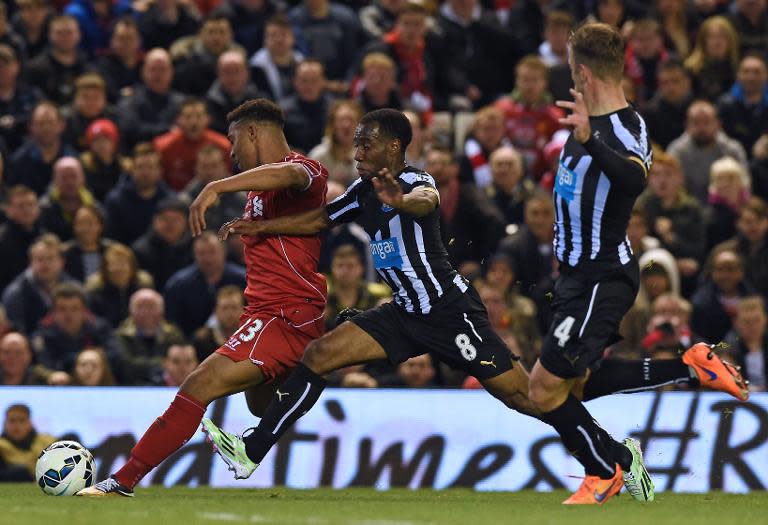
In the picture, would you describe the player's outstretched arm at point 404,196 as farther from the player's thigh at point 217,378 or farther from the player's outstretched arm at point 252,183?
the player's thigh at point 217,378

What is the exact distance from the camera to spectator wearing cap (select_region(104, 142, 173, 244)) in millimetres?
15820

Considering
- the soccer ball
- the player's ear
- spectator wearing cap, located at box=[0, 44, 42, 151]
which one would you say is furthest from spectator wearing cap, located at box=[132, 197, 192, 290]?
the player's ear

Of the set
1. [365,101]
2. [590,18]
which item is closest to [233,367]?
[365,101]

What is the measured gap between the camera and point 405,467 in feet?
40.6

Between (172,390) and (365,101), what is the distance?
192 inches

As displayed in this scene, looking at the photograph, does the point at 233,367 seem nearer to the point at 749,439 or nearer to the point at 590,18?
the point at 749,439

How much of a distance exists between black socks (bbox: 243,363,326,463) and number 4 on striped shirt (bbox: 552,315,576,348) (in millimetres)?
1459

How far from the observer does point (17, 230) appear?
15562 millimetres

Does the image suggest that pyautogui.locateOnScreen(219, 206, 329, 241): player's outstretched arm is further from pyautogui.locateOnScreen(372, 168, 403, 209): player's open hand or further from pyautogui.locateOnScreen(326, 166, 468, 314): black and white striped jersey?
pyautogui.locateOnScreen(372, 168, 403, 209): player's open hand

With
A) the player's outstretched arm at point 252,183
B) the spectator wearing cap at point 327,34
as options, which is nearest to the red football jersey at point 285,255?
the player's outstretched arm at point 252,183

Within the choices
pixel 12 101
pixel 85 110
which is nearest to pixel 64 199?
pixel 85 110

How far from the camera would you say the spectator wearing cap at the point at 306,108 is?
16.5 metres

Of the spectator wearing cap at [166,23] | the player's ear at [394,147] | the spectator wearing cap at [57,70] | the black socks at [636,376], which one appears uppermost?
the spectator wearing cap at [166,23]

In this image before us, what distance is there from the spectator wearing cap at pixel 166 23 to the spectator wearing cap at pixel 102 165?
204 cm
